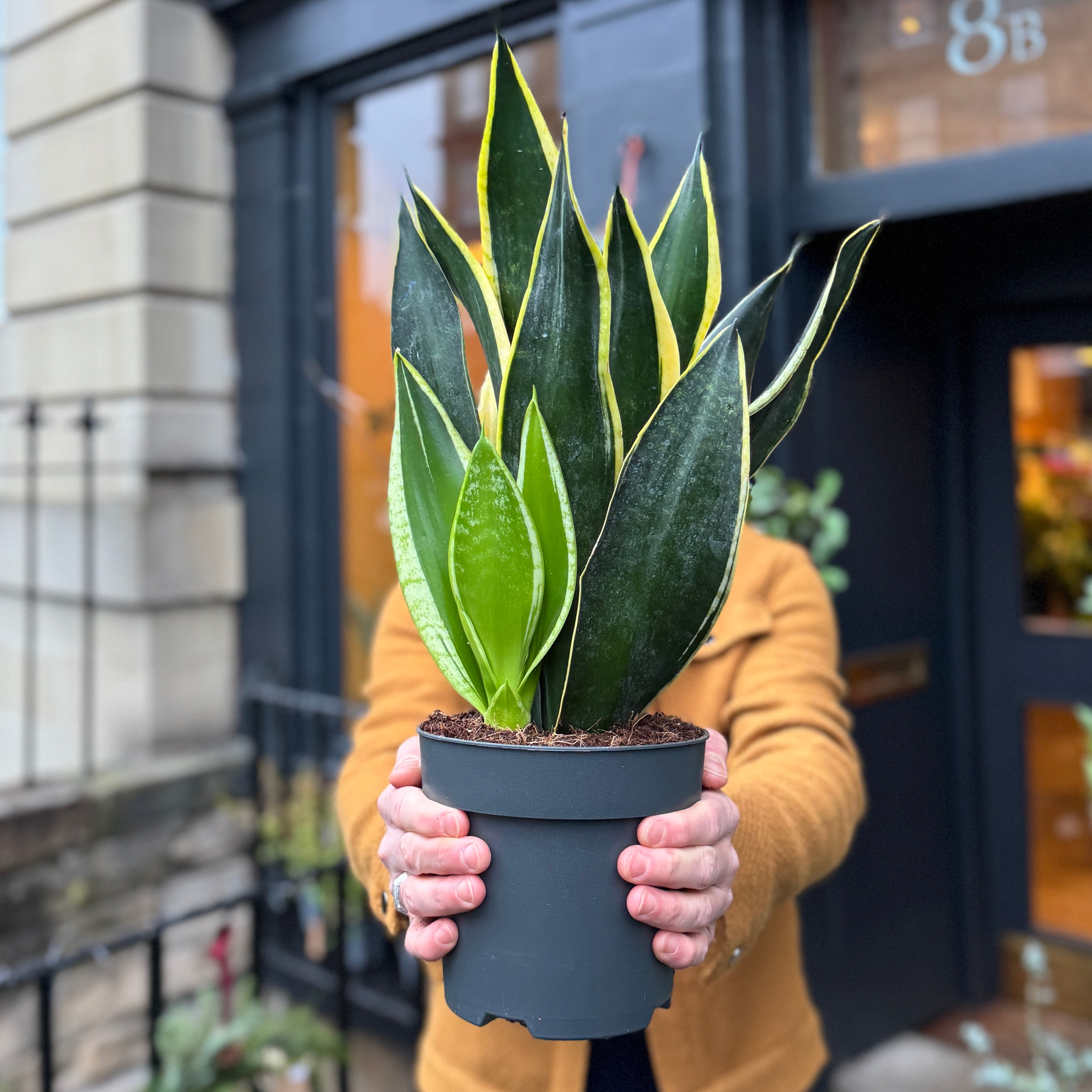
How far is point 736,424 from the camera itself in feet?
2.85

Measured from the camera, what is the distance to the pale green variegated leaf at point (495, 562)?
87 cm

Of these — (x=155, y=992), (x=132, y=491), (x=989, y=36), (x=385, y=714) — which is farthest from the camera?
(x=132, y=491)

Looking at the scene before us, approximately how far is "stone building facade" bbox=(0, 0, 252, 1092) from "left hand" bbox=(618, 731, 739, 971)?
320 cm

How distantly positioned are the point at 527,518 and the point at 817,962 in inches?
96.4

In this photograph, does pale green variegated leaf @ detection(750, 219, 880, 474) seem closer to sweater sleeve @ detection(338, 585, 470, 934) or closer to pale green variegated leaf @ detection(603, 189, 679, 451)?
pale green variegated leaf @ detection(603, 189, 679, 451)

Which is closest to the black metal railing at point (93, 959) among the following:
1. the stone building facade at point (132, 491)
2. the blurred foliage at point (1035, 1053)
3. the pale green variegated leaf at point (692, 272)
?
the stone building facade at point (132, 491)

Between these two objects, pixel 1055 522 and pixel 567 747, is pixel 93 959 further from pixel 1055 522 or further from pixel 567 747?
pixel 1055 522

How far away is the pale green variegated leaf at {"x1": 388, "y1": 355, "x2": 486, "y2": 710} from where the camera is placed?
3.09 feet

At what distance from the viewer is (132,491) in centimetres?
397

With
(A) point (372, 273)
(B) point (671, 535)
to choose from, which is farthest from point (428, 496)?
(A) point (372, 273)

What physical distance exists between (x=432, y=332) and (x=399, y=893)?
54cm

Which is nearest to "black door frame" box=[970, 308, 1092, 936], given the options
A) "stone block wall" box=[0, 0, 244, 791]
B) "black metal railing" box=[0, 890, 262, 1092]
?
"black metal railing" box=[0, 890, 262, 1092]

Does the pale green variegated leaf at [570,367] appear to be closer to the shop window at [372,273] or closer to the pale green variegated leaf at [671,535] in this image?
the pale green variegated leaf at [671,535]

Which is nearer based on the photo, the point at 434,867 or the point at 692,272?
the point at 434,867
